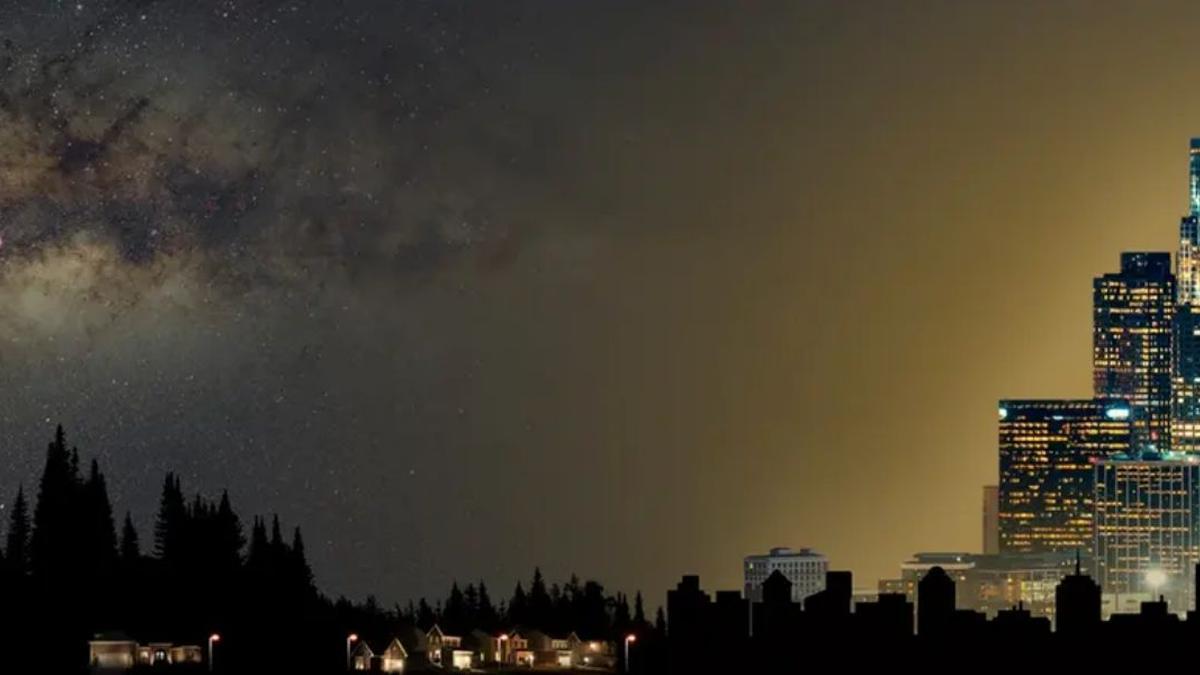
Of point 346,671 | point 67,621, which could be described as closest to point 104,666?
point 67,621

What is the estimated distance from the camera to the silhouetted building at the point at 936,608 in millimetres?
47438

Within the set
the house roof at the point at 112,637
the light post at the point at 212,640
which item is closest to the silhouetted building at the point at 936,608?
the light post at the point at 212,640

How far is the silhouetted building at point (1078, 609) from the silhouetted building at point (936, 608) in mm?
1966

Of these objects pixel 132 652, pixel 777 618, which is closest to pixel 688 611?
pixel 777 618

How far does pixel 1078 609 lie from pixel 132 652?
14804 cm

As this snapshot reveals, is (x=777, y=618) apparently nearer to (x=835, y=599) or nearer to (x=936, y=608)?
(x=835, y=599)

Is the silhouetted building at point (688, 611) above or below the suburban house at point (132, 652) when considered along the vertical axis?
above

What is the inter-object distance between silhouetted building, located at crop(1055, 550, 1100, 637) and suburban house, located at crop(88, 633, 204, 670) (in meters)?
141

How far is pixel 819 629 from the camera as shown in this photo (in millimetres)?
49500

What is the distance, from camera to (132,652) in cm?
18825

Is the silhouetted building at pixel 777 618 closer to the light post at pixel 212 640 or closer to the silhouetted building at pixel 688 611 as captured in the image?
the silhouetted building at pixel 688 611

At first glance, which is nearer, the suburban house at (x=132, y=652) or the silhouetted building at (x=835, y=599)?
the silhouetted building at (x=835, y=599)

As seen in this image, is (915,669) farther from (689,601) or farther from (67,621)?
(67,621)

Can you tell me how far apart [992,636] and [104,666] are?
140 m
